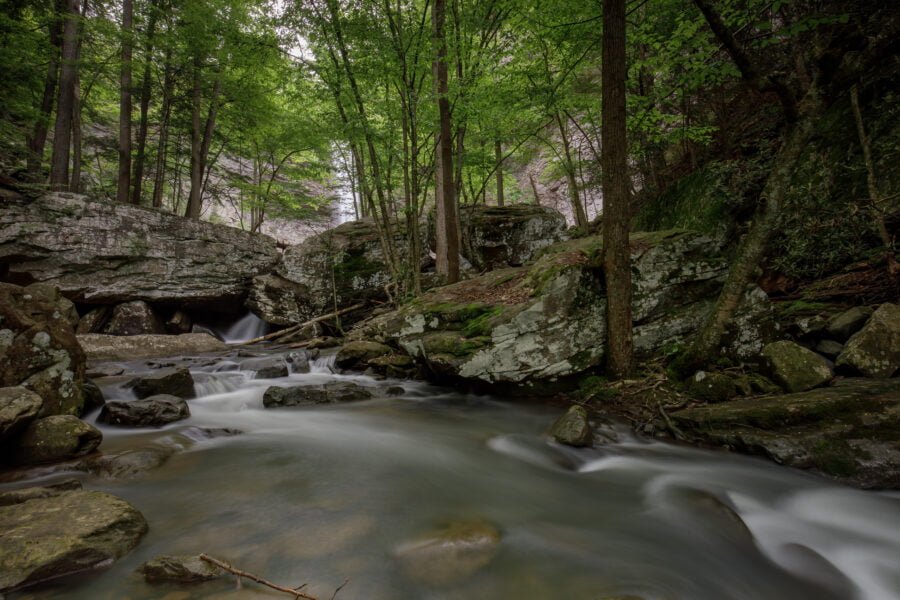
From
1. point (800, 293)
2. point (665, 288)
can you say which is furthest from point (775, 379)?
point (800, 293)

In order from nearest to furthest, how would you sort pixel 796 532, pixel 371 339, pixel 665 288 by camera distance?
pixel 796 532 < pixel 665 288 < pixel 371 339

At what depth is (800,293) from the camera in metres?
5.94

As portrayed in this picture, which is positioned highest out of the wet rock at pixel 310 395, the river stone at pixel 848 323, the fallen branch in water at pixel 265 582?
the river stone at pixel 848 323

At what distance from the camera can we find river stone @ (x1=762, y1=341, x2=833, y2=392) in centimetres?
423

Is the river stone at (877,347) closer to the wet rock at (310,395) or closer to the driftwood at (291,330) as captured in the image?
the wet rock at (310,395)

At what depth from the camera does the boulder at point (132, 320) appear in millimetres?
11422

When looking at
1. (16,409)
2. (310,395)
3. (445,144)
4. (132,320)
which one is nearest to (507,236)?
(445,144)

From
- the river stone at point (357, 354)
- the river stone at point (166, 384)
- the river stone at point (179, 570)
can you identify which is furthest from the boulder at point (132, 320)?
the river stone at point (179, 570)

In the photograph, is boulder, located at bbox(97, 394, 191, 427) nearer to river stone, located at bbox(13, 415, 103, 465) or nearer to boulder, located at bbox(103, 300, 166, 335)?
river stone, located at bbox(13, 415, 103, 465)

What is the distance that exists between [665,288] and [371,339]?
6627 mm

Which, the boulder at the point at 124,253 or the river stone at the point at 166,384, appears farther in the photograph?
the boulder at the point at 124,253

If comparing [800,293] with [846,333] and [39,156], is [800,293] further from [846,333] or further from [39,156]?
[39,156]

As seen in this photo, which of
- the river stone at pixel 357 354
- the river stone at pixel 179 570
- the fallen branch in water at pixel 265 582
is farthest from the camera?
the river stone at pixel 357 354

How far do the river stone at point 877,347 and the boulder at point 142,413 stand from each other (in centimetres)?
820
